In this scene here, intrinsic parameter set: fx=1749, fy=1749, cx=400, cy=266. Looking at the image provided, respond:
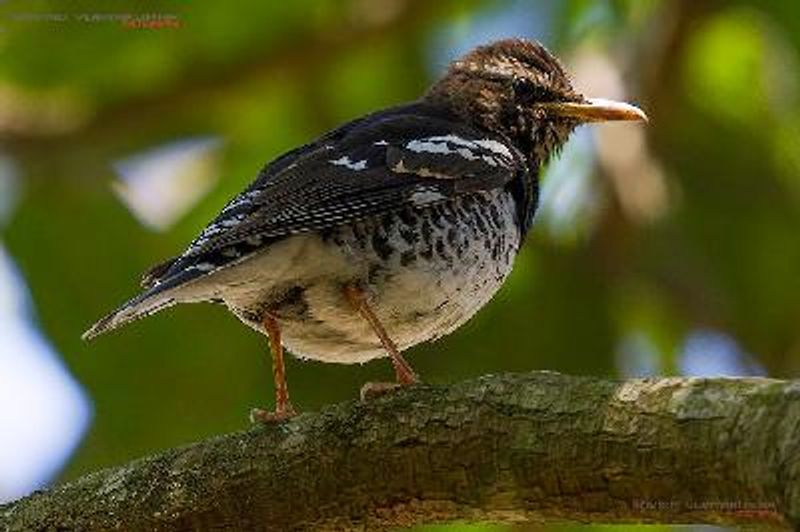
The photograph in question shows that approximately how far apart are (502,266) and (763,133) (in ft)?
9.36

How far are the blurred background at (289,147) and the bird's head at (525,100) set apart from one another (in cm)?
76

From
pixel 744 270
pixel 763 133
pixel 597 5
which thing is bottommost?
pixel 744 270

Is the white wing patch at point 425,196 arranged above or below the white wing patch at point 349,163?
below

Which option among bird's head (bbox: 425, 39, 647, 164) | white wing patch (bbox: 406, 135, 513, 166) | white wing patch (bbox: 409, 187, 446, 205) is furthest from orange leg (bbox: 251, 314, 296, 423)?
bird's head (bbox: 425, 39, 647, 164)

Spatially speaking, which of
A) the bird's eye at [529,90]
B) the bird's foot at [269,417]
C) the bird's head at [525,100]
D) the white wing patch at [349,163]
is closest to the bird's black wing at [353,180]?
the white wing patch at [349,163]

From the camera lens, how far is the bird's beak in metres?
6.59

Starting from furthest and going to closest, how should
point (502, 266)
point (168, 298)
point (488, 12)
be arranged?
point (488, 12), point (502, 266), point (168, 298)

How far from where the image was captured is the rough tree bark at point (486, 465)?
3516mm

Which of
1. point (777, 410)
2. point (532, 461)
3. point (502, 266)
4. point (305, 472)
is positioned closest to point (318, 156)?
point (502, 266)

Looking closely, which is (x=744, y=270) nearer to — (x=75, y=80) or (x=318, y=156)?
(x=318, y=156)

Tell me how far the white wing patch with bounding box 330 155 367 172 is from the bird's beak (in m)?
1.16

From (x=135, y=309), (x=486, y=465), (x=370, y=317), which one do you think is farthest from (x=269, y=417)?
(x=370, y=317)

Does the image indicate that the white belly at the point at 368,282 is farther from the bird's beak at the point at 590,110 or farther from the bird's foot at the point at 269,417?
the bird's beak at the point at 590,110

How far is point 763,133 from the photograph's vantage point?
830 cm
